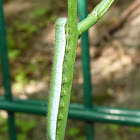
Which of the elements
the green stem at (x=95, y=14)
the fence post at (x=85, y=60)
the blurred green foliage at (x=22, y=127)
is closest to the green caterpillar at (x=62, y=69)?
the green stem at (x=95, y=14)

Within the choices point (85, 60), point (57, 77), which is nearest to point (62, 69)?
point (57, 77)

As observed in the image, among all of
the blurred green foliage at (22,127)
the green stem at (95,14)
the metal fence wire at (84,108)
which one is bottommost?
the blurred green foliage at (22,127)

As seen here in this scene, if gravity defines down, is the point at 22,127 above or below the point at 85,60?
below

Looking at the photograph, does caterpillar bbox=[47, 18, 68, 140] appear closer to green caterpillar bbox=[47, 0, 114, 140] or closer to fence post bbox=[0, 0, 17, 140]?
green caterpillar bbox=[47, 0, 114, 140]

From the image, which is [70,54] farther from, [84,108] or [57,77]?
[84,108]

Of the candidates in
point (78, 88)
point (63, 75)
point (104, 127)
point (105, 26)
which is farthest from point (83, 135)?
point (63, 75)

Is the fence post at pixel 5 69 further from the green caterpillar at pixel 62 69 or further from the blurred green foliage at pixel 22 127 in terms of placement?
the blurred green foliage at pixel 22 127

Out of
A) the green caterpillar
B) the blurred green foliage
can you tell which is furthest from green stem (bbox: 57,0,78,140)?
the blurred green foliage

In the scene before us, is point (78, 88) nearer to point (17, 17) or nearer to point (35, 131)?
point (35, 131)
